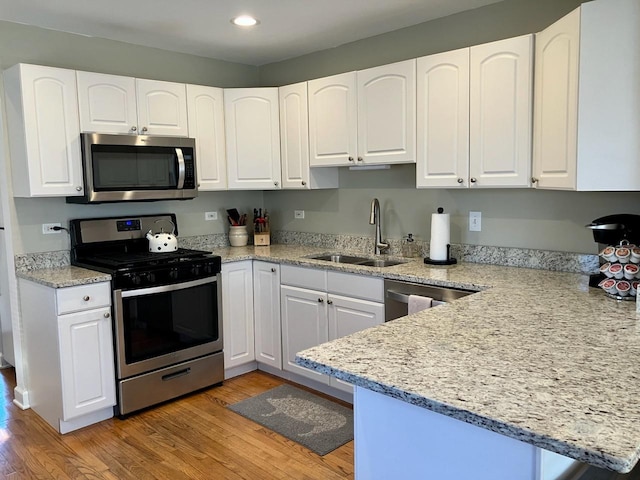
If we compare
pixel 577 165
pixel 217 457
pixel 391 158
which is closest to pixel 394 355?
pixel 577 165

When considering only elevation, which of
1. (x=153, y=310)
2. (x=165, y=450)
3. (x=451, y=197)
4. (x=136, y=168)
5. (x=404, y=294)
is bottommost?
(x=165, y=450)

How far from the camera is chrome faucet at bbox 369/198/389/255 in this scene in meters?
3.50

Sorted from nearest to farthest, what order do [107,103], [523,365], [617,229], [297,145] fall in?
[523,365] → [617,229] → [107,103] → [297,145]

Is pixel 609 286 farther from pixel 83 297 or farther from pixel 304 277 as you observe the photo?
pixel 83 297

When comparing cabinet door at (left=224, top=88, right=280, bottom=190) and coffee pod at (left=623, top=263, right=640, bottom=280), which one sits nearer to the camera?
coffee pod at (left=623, top=263, right=640, bottom=280)

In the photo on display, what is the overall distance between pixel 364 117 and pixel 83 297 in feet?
6.62

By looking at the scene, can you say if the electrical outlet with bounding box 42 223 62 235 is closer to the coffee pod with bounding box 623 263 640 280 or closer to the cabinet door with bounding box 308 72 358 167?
the cabinet door with bounding box 308 72 358 167

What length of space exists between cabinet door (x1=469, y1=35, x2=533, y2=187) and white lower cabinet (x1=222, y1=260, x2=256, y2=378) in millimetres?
1751

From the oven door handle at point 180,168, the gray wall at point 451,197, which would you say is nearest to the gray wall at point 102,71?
the oven door handle at point 180,168

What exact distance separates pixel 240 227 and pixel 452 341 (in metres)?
2.87

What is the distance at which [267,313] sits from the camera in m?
3.71

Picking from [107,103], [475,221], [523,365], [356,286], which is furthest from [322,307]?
[523,365]

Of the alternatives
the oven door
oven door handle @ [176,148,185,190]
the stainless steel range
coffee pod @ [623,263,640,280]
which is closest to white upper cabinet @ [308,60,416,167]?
oven door handle @ [176,148,185,190]

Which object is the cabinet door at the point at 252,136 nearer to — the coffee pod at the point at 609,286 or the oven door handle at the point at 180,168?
the oven door handle at the point at 180,168
